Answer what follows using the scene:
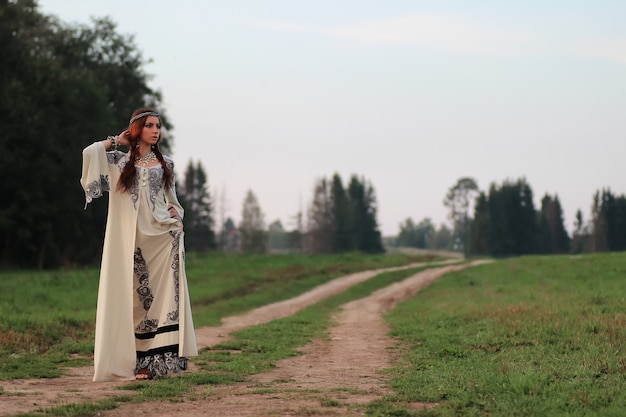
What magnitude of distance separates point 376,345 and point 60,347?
192 inches

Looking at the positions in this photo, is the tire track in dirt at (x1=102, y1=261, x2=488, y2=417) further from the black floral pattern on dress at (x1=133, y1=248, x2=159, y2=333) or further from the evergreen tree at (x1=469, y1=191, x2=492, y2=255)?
the evergreen tree at (x1=469, y1=191, x2=492, y2=255)

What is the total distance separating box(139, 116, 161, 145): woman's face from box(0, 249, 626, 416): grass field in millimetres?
2703

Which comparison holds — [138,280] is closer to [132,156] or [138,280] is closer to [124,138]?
[132,156]

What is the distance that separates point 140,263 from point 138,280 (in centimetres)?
19

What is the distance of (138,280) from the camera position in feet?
31.2

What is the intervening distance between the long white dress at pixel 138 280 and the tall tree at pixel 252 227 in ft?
343

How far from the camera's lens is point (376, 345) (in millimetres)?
13422

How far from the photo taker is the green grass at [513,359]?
713cm

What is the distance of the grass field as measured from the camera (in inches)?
292

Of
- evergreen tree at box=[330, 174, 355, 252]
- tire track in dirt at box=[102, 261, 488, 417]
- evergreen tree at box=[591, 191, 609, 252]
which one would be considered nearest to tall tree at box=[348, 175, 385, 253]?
evergreen tree at box=[330, 174, 355, 252]

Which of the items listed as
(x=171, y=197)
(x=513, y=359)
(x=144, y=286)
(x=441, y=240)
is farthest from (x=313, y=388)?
(x=441, y=240)

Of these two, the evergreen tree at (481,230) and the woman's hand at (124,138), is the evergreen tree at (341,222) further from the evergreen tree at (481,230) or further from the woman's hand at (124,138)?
the woman's hand at (124,138)

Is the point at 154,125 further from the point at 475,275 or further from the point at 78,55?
the point at 78,55

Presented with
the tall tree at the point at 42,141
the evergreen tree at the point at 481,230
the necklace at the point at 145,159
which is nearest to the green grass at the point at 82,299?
the necklace at the point at 145,159
